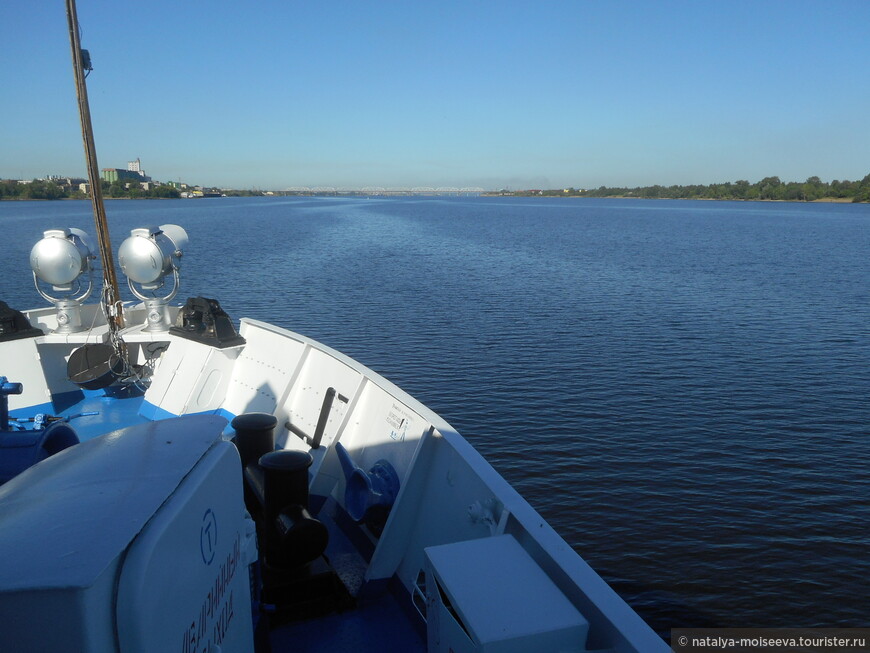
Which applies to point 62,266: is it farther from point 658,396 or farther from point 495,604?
point 658,396

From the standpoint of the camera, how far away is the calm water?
10.6 m

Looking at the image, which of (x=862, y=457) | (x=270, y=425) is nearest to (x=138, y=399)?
(x=270, y=425)

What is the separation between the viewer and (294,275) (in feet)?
120

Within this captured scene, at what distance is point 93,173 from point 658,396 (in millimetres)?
13261

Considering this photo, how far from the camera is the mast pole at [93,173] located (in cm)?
878

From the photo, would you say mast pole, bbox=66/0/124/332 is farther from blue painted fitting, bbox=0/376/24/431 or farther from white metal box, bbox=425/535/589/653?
white metal box, bbox=425/535/589/653

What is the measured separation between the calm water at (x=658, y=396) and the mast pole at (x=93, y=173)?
25.3 ft

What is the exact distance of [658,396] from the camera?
16344 mm

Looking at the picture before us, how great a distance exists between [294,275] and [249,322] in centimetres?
2904

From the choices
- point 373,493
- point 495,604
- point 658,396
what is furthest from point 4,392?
point 658,396

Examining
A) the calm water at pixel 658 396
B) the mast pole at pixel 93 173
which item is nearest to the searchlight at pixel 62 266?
the mast pole at pixel 93 173

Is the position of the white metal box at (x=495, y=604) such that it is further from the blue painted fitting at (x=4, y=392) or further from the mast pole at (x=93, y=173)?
the mast pole at (x=93, y=173)

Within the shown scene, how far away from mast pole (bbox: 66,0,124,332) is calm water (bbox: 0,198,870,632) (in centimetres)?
770

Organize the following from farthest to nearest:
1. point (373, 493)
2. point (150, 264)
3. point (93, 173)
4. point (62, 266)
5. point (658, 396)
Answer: point (658, 396)
point (93, 173)
point (62, 266)
point (150, 264)
point (373, 493)
